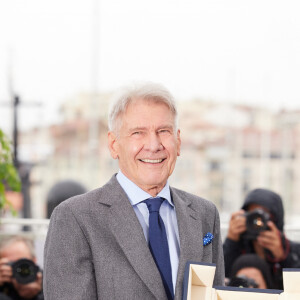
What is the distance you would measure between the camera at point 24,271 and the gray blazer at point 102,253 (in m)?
1.70


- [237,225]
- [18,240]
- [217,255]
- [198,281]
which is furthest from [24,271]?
[198,281]

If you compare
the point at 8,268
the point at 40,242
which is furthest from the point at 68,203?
the point at 40,242

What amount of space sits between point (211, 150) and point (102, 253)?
136 ft

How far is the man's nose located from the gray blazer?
123mm

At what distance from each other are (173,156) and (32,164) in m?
13.2

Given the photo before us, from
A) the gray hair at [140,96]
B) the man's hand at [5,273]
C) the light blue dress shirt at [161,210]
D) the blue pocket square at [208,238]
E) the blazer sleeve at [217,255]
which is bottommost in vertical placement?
the man's hand at [5,273]

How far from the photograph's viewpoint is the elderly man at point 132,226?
118cm

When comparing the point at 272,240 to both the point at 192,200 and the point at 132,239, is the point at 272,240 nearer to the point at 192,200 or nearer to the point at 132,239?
the point at 192,200

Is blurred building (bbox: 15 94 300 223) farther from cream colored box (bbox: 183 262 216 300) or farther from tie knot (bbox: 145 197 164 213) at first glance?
cream colored box (bbox: 183 262 216 300)

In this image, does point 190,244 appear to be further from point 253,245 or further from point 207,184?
point 207,184

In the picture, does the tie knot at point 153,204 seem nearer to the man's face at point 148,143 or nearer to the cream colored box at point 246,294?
the man's face at point 148,143

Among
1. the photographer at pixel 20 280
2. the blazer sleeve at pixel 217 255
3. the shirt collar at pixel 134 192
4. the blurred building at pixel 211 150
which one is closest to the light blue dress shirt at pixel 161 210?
the shirt collar at pixel 134 192

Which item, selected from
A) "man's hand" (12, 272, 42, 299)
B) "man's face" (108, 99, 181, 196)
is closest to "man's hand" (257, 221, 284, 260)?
"man's hand" (12, 272, 42, 299)

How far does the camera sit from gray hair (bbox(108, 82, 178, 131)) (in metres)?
1.23
